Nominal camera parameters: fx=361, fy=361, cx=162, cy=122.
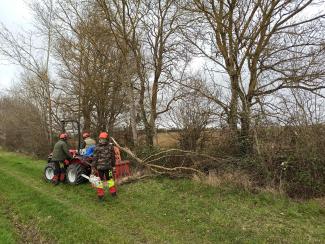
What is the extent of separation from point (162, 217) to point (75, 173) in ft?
14.9

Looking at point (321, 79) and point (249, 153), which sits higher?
point (321, 79)

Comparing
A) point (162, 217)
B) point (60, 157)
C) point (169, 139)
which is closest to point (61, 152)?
point (60, 157)

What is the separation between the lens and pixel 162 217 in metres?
7.75

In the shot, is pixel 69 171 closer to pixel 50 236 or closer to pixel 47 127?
pixel 50 236

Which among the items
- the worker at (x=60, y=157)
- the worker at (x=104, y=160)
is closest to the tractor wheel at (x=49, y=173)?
the worker at (x=60, y=157)

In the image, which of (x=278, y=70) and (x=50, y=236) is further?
(x=278, y=70)

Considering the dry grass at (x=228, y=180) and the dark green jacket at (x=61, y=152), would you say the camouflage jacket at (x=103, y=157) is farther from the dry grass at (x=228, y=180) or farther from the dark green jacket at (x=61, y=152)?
the dry grass at (x=228, y=180)

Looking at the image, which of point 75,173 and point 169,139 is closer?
point 75,173

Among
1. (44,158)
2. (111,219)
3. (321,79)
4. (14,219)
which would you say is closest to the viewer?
(111,219)

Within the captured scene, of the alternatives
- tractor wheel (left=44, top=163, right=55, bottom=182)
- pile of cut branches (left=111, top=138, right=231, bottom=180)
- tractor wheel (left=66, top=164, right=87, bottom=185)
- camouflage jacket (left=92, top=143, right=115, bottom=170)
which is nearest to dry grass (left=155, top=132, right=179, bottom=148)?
pile of cut branches (left=111, top=138, right=231, bottom=180)

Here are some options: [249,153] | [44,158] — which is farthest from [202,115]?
[44,158]

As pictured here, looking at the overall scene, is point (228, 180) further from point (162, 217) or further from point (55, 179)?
point (55, 179)

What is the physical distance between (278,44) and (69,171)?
26.1ft

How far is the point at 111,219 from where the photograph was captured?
7.76 metres
